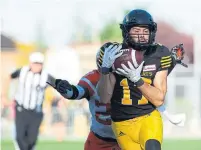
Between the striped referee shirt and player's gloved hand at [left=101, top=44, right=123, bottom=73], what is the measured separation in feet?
14.0

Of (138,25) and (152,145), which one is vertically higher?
(138,25)

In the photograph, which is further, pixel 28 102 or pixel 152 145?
pixel 28 102

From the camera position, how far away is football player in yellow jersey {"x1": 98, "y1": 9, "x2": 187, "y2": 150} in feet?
15.6

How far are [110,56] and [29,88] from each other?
4542mm

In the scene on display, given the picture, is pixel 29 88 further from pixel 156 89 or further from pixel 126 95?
pixel 156 89

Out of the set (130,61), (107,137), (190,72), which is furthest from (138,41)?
(190,72)

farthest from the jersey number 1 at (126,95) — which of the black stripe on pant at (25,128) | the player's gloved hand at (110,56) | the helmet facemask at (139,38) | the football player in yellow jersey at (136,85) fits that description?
the black stripe on pant at (25,128)

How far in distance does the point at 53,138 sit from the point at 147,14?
1135cm

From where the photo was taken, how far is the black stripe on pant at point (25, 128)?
9.07 m

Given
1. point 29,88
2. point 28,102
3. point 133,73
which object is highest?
point 133,73

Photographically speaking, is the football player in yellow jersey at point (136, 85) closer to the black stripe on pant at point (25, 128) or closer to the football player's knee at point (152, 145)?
the football player's knee at point (152, 145)

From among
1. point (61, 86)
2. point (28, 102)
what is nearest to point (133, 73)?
point (61, 86)

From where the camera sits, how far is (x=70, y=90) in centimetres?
520

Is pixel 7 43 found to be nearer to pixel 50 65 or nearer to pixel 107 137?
pixel 50 65
